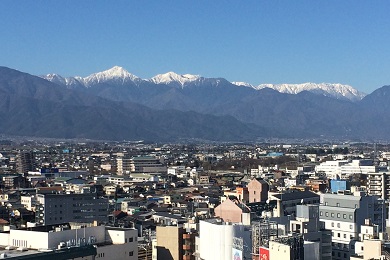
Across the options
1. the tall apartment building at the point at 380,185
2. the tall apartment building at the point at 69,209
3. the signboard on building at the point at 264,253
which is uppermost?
the signboard on building at the point at 264,253

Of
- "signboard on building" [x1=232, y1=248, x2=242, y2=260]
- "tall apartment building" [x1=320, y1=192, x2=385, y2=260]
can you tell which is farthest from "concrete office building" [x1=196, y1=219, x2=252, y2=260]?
"tall apartment building" [x1=320, y1=192, x2=385, y2=260]

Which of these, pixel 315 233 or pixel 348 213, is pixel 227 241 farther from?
pixel 348 213

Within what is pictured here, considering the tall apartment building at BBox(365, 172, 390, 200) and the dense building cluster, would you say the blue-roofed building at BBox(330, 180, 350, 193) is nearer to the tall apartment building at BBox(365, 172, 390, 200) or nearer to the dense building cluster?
the dense building cluster

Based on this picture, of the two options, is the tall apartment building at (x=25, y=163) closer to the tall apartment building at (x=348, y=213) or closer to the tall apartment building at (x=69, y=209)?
the tall apartment building at (x=69, y=209)

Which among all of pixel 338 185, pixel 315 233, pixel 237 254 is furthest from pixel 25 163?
pixel 237 254

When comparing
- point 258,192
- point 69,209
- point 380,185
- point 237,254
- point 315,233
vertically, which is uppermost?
point 315,233

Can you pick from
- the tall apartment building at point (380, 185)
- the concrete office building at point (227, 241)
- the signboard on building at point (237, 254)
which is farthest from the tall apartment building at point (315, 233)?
the tall apartment building at point (380, 185)

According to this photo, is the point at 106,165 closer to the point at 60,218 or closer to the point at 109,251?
the point at 60,218
